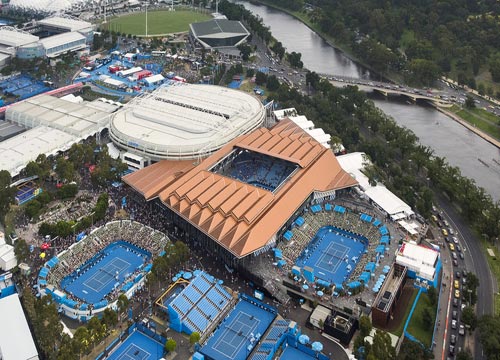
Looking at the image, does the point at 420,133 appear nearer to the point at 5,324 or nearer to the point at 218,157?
the point at 218,157

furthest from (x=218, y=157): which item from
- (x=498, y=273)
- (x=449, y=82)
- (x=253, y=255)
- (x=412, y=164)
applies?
(x=449, y=82)

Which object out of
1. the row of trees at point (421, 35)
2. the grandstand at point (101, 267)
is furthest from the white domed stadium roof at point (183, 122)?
the row of trees at point (421, 35)

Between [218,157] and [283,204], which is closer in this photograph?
→ [283,204]

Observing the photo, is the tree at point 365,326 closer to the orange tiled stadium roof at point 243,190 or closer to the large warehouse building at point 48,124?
the orange tiled stadium roof at point 243,190

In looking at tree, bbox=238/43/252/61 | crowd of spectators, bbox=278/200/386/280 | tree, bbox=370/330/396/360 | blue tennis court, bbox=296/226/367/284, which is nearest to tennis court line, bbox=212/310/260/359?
crowd of spectators, bbox=278/200/386/280

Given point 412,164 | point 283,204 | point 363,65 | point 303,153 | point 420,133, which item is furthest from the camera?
point 363,65

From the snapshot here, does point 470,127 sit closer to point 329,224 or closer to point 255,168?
point 255,168
